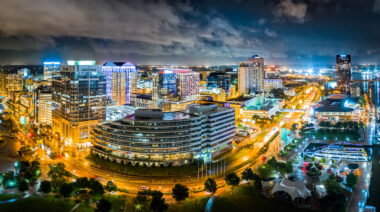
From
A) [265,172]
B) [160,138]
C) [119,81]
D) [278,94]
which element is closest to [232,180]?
[265,172]

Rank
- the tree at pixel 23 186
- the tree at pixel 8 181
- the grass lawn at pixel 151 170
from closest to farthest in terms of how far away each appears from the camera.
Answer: the tree at pixel 23 186, the tree at pixel 8 181, the grass lawn at pixel 151 170

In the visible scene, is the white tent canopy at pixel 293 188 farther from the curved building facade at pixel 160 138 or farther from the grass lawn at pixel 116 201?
the grass lawn at pixel 116 201

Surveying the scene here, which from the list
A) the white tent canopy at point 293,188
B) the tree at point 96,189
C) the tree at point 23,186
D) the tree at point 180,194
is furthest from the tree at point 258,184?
the tree at point 23,186

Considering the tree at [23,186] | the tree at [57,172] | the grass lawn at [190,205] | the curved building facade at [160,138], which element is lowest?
the grass lawn at [190,205]

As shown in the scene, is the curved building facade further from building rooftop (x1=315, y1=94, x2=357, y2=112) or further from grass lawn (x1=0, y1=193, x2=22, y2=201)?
building rooftop (x1=315, y1=94, x2=357, y2=112)

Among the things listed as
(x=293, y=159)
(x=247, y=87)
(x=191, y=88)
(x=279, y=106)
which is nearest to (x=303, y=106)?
(x=279, y=106)

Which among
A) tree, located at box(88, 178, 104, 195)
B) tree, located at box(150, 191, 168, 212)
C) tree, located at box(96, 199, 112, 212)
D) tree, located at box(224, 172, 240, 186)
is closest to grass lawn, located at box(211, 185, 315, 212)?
tree, located at box(224, 172, 240, 186)

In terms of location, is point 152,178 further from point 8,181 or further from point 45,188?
point 8,181
